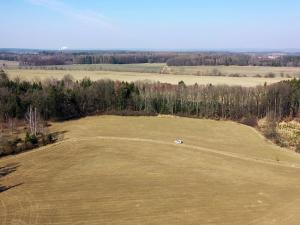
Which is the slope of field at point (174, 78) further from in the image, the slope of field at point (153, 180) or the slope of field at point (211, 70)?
the slope of field at point (153, 180)

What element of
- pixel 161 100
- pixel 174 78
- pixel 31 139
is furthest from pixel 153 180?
pixel 174 78

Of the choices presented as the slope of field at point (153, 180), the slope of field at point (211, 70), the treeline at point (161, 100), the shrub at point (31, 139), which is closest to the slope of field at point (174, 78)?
the slope of field at point (211, 70)

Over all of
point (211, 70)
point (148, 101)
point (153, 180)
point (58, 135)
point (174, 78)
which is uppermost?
point (211, 70)

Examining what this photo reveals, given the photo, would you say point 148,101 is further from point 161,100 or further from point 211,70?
point 211,70

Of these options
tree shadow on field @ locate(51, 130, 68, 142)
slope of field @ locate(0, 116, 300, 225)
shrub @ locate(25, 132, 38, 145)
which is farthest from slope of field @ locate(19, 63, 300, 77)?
shrub @ locate(25, 132, 38, 145)

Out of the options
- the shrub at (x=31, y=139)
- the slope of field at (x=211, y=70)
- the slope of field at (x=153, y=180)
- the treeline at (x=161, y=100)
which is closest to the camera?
the slope of field at (x=153, y=180)

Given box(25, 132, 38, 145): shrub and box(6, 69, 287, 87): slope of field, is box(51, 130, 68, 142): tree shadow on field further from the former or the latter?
box(6, 69, 287, 87): slope of field
